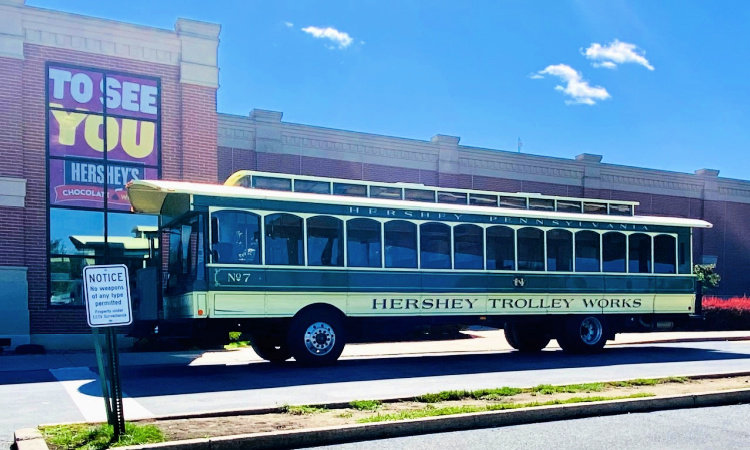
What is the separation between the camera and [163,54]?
18.8m

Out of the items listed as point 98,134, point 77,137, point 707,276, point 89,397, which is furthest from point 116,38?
point 707,276

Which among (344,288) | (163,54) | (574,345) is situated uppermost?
(163,54)

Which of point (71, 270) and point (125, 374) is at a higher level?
point (71, 270)

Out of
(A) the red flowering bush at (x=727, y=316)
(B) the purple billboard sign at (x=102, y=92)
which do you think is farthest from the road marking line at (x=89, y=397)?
(A) the red flowering bush at (x=727, y=316)

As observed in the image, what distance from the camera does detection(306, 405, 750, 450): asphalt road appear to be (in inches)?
282

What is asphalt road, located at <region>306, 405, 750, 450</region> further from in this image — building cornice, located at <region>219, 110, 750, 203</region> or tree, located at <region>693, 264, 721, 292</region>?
tree, located at <region>693, 264, 721, 292</region>

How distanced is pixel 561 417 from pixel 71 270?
42.4 feet

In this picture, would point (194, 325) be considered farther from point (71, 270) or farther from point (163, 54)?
point (163, 54)

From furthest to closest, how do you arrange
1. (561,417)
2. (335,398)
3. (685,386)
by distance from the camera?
(685,386) → (335,398) → (561,417)

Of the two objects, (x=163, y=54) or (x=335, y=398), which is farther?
(x=163, y=54)

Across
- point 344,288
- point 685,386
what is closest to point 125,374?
point 344,288

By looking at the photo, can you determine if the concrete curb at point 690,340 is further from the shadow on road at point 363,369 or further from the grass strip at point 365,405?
the grass strip at point 365,405

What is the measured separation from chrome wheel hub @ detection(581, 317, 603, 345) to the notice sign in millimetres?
11828

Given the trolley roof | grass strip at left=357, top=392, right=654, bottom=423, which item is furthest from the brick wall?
grass strip at left=357, top=392, right=654, bottom=423
